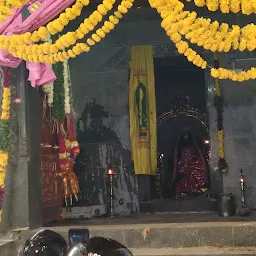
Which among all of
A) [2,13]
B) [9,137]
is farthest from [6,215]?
[2,13]

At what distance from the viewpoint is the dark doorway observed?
14.9 meters

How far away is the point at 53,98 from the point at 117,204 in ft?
14.5

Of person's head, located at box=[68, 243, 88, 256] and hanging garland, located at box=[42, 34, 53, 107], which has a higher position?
hanging garland, located at box=[42, 34, 53, 107]

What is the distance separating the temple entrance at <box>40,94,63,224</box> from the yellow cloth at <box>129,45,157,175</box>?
2914 millimetres

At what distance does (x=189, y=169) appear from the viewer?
1579cm

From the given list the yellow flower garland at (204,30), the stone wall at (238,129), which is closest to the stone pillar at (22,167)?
the yellow flower garland at (204,30)

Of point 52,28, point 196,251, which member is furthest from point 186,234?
point 52,28

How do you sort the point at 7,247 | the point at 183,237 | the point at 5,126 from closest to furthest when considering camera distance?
the point at 7,247 → the point at 183,237 → the point at 5,126

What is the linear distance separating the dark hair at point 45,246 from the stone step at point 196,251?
490 centimetres

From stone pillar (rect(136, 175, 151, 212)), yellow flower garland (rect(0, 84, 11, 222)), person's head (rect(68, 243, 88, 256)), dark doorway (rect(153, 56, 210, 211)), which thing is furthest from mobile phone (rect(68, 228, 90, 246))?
dark doorway (rect(153, 56, 210, 211))

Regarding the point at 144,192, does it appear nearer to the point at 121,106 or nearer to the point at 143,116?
the point at 143,116

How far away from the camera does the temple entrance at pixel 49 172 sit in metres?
9.88

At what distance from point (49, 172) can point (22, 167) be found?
59.3 inches

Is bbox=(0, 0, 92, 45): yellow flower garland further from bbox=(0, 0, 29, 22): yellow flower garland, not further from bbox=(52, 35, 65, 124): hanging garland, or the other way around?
bbox=(52, 35, 65, 124): hanging garland
